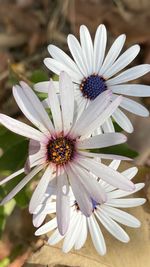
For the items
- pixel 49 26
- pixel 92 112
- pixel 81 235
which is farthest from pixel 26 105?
pixel 49 26

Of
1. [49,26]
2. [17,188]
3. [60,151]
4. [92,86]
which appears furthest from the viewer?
[49,26]

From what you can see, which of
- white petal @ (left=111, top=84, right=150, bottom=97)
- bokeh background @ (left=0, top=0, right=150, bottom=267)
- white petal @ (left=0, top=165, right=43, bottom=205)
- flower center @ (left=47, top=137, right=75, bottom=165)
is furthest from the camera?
bokeh background @ (left=0, top=0, right=150, bottom=267)

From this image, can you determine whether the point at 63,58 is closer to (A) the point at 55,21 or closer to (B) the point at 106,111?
(B) the point at 106,111

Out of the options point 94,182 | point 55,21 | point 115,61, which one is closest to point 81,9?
point 55,21

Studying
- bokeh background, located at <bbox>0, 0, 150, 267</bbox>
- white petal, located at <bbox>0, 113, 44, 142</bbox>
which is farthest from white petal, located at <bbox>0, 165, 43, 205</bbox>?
bokeh background, located at <bbox>0, 0, 150, 267</bbox>

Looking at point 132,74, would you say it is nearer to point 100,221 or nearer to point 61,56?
point 61,56

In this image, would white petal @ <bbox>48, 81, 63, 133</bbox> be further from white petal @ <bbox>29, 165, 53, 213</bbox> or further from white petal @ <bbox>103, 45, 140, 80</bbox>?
white petal @ <bbox>103, 45, 140, 80</bbox>
